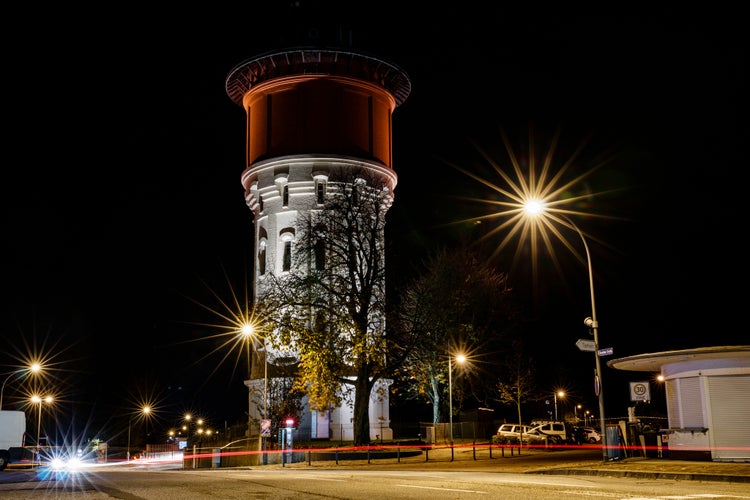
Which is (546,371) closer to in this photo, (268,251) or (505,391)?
(505,391)

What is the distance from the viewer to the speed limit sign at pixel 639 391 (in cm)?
2567

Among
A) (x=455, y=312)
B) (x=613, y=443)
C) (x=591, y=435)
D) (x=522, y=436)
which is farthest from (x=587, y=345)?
(x=591, y=435)

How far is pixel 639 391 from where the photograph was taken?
1016 inches

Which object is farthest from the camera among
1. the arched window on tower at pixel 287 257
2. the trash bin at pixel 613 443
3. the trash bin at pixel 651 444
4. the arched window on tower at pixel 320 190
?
the arched window on tower at pixel 320 190

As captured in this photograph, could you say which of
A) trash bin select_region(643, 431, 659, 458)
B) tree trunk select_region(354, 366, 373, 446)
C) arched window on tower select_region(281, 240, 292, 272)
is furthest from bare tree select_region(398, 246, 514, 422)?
trash bin select_region(643, 431, 659, 458)

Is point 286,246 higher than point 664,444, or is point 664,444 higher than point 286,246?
point 286,246

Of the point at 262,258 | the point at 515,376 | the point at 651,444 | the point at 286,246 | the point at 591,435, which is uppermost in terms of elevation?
the point at 286,246

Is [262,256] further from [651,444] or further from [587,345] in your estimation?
[587,345]

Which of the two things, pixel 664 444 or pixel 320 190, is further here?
pixel 320 190

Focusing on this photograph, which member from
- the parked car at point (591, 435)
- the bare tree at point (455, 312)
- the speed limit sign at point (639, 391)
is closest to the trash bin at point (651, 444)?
the speed limit sign at point (639, 391)

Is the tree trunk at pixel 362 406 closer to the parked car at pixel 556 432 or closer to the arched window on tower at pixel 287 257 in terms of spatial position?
the parked car at pixel 556 432

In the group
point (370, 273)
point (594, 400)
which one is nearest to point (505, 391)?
point (370, 273)

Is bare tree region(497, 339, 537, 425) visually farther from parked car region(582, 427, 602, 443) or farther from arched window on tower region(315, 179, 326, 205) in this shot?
arched window on tower region(315, 179, 326, 205)

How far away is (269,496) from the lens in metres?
13.3
